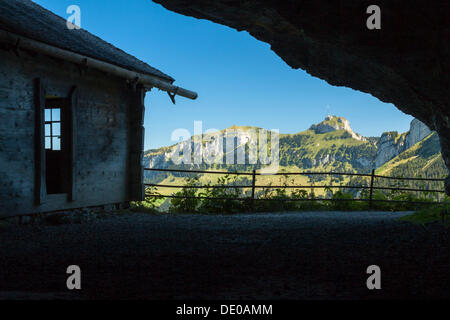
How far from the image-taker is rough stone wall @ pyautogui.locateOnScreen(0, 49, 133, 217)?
6.96 metres

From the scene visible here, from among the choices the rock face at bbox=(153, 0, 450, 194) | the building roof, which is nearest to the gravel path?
the rock face at bbox=(153, 0, 450, 194)

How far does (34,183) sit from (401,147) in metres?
156

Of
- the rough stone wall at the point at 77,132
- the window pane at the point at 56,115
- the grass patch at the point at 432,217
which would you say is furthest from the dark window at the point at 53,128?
the grass patch at the point at 432,217

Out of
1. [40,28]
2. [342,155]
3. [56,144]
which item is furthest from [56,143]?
[342,155]

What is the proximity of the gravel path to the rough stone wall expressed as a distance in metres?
0.97

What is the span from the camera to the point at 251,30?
9227 millimetres

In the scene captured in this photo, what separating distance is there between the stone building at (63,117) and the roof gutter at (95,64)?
18 millimetres

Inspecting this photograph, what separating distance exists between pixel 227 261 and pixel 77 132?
5783 millimetres

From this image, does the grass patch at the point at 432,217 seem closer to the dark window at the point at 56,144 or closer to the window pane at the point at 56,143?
the dark window at the point at 56,144

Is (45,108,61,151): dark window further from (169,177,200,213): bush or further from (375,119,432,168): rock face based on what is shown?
(375,119,432,168): rock face

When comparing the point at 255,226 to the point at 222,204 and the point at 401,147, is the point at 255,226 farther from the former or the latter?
the point at 401,147

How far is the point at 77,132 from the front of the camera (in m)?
8.55
